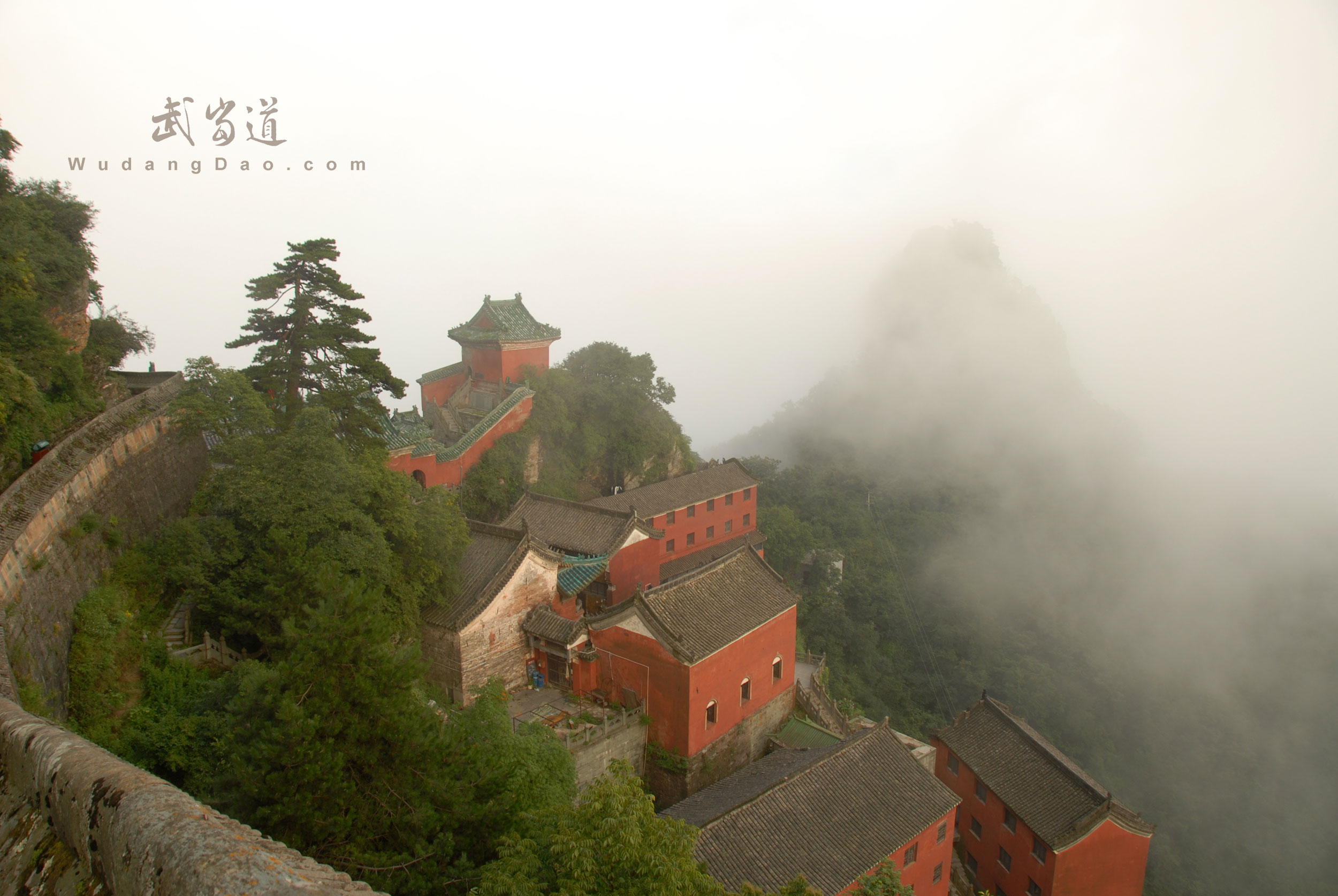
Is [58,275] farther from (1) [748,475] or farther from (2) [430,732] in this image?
(1) [748,475]

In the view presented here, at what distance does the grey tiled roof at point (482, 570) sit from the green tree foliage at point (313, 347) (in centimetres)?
406

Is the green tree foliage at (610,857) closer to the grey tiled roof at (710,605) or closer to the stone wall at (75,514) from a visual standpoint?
the stone wall at (75,514)

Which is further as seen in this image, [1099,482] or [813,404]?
[813,404]

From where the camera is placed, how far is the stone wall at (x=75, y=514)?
10.9m

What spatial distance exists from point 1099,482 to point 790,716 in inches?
1767

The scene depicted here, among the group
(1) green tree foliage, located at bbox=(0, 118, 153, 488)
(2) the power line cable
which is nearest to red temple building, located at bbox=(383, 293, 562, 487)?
(1) green tree foliage, located at bbox=(0, 118, 153, 488)

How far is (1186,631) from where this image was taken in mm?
43438

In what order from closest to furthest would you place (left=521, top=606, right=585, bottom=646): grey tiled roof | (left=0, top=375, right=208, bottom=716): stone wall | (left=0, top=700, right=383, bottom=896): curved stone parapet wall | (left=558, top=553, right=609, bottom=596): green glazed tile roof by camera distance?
(left=0, top=700, right=383, bottom=896): curved stone parapet wall → (left=0, top=375, right=208, bottom=716): stone wall → (left=521, top=606, right=585, bottom=646): grey tiled roof → (left=558, top=553, right=609, bottom=596): green glazed tile roof

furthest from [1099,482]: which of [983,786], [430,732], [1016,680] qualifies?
[430,732]

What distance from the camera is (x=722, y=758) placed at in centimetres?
1825

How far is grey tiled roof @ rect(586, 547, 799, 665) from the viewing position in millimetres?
17125

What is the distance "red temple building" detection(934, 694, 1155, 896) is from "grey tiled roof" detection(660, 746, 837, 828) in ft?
16.4

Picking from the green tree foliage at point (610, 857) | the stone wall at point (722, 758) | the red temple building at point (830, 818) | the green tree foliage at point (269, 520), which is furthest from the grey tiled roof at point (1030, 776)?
the green tree foliage at point (269, 520)

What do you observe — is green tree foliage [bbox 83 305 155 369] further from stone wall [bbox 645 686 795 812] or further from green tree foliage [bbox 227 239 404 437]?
stone wall [bbox 645 686 795 812]
